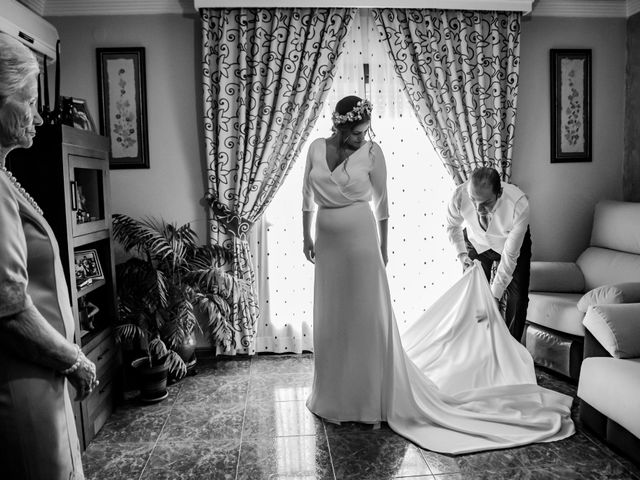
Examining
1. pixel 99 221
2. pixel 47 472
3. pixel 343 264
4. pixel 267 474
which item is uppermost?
pixel 99 221

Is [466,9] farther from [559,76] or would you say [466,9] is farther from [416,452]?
[416,452]

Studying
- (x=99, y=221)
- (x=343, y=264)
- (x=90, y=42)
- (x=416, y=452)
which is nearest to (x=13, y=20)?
(x=90, y=42)

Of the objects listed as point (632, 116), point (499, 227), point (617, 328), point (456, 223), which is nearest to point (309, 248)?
point (456, 223)

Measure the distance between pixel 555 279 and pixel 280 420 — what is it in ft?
7.61

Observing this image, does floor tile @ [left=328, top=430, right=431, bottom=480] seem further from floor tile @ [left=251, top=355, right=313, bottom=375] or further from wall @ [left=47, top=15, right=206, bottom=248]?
wall @ [left=47, top=15, right=206, bottom=248]

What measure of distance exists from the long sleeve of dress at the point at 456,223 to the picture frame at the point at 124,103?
227cm

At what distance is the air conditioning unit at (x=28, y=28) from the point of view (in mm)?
3205

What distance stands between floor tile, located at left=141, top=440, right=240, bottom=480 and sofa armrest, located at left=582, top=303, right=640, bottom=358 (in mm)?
1920

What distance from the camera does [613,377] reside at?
8.42ft

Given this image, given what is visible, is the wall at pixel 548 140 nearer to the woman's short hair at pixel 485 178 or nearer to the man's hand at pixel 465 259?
the man's hand at pixel 465 259

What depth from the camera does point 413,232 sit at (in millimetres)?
4379

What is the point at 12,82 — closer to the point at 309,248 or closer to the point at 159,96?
the point at 309,248

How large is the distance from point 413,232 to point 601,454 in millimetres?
2157

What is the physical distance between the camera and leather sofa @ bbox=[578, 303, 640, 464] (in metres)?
2.45
